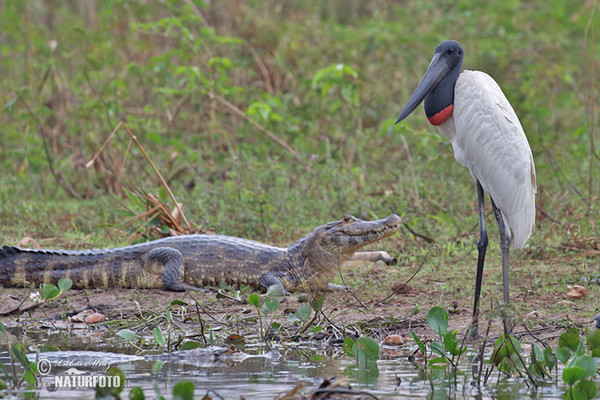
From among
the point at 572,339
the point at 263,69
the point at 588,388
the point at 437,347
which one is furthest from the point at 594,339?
the point at 263,69

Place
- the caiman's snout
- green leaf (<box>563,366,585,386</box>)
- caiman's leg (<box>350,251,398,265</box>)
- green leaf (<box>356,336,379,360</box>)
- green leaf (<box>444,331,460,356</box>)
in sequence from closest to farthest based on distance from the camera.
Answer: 1. green leaf (<box>563,366,585,386</box>)
2. green leaf (<box>444,331,460,356</box>)
3. green leaf (<box>356,336,379,360</box>)
4. the caiman's snout
5. caiman's leg (<box>350,251,398,265</box>)

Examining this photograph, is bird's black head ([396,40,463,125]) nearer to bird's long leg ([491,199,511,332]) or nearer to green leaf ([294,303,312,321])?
bird's long leg ([491,199,511,332])

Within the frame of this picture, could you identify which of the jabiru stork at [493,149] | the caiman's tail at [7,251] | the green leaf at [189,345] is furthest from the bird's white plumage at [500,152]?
the caiman's tail at [7,251]

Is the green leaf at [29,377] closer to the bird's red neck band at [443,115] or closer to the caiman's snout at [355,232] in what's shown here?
the bird's red neck band at [443,115]

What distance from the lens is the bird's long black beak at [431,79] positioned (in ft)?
15.8

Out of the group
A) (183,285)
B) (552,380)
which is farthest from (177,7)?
(552,380)

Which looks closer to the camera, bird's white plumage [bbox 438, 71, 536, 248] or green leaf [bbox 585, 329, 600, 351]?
green leaf [bbox 585, 329, 600, 351]

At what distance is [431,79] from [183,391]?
2759 mm

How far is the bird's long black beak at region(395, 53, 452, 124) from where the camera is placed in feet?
15.8

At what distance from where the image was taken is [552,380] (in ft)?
11.5

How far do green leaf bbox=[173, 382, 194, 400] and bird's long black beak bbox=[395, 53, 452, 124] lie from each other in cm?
254

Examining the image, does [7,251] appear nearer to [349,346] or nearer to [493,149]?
[349,346]

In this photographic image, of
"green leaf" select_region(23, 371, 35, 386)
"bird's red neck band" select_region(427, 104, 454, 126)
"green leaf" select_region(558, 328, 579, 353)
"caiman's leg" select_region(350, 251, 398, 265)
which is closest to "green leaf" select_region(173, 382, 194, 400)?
"green leaf" select_region(23, 371, 35, 386)

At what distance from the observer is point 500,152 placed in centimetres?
461
